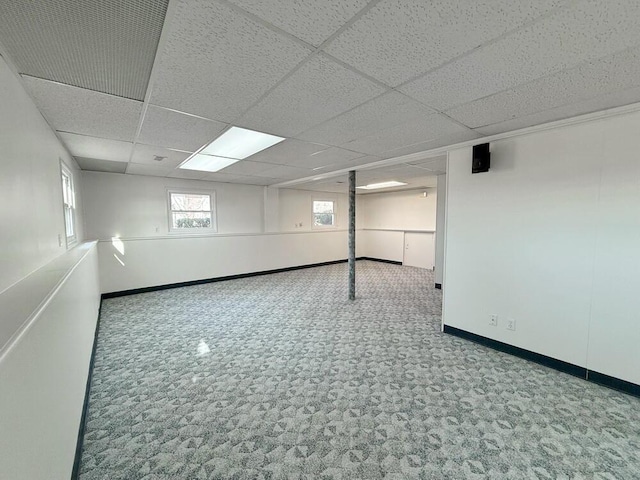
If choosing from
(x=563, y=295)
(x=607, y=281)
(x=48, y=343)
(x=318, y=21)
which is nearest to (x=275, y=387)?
(x=48, y=343)

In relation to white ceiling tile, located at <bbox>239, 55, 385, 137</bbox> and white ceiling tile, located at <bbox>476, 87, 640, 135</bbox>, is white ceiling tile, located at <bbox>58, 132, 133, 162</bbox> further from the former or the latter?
→ white ceiling tile, located at <bbox>476, 87, 640, 135</bbox>

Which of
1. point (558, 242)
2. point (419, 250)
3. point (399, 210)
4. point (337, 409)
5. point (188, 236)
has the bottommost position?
point (337, 409)

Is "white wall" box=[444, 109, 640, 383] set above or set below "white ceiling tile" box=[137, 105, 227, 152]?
below

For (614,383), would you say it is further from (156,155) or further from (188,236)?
(188,236)

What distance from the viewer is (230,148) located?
3.42m

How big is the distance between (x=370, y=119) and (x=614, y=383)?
3.05m

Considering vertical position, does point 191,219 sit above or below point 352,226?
above

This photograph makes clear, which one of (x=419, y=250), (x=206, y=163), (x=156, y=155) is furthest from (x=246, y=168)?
(x=419, y=250)

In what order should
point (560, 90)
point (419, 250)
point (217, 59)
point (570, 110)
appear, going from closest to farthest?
point (217, 59)
point (560, 90)
point (570, 110)
point (419, 250)

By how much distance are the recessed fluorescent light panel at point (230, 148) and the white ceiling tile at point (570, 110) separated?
2.20m

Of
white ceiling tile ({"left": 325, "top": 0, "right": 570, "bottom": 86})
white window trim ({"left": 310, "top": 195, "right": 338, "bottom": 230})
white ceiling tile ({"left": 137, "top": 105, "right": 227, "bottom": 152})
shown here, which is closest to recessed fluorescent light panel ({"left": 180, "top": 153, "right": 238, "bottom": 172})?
white ceiling tile ({"left": 137, "top": 105, "right": 227, "bottom": 152})

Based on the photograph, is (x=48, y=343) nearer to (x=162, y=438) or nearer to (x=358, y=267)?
(x=162, y=438)

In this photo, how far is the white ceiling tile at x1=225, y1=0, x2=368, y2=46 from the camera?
1.10m

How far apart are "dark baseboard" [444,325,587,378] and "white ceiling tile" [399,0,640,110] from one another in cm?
252
